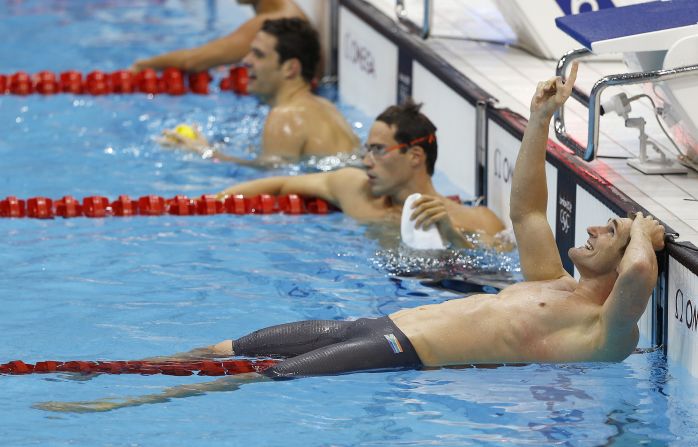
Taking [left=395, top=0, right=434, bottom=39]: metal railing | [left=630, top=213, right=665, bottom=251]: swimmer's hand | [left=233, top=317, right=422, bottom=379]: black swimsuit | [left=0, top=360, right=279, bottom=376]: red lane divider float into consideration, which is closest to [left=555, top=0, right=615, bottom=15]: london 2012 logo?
[left=395, top=0, right=434, bottom=39]: metal railing

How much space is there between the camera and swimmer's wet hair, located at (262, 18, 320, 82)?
6.68 meters

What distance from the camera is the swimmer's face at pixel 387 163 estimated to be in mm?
5371

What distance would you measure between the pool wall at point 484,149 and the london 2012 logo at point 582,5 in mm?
582

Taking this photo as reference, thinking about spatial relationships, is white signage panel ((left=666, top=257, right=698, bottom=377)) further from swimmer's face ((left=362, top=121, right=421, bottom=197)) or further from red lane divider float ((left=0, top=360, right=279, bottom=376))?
swimmer's face ((left=362, top=121, right=421, bottom=197))

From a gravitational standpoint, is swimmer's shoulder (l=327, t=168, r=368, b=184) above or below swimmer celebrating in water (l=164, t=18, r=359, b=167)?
below

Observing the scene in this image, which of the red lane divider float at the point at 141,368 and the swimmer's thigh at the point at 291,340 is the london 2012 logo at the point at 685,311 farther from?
the red lane divider float at the point at 141,368

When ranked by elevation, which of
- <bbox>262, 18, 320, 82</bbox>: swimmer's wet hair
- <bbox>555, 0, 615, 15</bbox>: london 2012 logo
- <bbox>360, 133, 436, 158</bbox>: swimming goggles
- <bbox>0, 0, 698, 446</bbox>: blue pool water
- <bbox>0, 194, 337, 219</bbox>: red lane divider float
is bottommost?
<bbox>0, 0, 698, 446</bbox>: blue pool water

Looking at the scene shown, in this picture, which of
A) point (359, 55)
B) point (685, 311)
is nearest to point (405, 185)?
point (685, 311)

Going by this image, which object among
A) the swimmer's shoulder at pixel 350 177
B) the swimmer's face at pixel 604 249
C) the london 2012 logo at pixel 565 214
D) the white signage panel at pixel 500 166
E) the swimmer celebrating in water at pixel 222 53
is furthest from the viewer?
the swimmer celebrating in water at pixel 222 53

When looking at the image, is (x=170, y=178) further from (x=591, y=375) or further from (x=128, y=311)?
(x=591, y=375)

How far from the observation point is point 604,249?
3.88 metres

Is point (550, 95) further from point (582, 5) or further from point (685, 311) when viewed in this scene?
point (582, 5)

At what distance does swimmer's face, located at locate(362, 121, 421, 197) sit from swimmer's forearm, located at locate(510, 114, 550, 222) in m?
1.19

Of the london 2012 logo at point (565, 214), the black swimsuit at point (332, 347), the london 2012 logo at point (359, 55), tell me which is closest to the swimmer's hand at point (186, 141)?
the london 2012 logo at point (359, 55)
